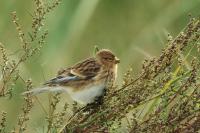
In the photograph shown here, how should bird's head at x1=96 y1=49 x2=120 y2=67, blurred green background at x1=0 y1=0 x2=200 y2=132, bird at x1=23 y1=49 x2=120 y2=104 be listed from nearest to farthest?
bird at x1=23 y1=49 x2=120 y2=104 < bird's head at x1=96 y1=49 x2=120 y2=67 < blurred green background at x1=0 y1=0 x2=200 y2=132

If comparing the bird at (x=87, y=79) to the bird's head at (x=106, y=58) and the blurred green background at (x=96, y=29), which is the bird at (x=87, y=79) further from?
the blurred green background at (x=96, y=29)

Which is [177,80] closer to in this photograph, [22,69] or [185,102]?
[185,102]

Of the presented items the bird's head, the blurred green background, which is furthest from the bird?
the blurred green background

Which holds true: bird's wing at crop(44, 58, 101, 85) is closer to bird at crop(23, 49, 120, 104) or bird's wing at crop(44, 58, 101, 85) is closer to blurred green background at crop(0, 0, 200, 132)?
bird at crop(23, 49, 120, 104)

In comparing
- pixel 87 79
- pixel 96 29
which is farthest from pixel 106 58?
pixel 96 29

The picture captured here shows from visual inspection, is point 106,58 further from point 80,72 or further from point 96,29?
point 96,29

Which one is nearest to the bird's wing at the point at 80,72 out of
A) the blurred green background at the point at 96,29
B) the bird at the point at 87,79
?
the bird at the point at 87,79

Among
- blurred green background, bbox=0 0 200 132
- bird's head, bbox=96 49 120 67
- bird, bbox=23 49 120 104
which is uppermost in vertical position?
blurred green background, bbox=0 0 200 132
